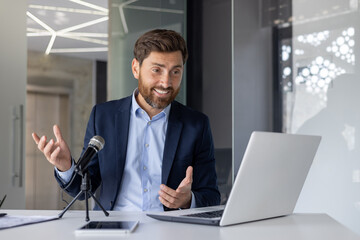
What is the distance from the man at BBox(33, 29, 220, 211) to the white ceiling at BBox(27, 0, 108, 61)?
410 centimetres

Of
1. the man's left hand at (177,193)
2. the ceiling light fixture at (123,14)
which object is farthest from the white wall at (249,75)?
the man's left hand at (177,193)

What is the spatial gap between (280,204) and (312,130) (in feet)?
7.01

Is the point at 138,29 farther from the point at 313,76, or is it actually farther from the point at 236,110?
the point at 313,76

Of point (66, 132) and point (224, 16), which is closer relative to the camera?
point (224, 16)

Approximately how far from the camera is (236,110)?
4.14 m

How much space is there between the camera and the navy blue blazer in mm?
2320

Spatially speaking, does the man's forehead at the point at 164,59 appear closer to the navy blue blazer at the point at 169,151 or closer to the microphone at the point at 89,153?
the navy blue blazer at the point at 169,151

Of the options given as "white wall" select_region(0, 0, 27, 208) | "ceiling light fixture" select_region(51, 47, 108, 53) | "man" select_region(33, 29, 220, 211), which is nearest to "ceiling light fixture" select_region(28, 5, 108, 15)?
"white wall" select_region(0, 0, 27, 208)

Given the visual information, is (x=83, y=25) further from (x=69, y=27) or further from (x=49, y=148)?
(x=49, y=148)

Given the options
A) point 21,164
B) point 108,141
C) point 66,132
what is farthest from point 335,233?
point 66,132

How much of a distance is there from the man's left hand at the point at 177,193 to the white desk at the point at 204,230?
162 millimetres

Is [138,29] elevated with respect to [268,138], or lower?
elevated

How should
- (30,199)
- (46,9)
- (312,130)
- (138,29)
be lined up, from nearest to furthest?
(312,130)
(138,29)
(46,9)
(30,199)

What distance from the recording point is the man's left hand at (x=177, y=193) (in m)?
1.87
